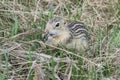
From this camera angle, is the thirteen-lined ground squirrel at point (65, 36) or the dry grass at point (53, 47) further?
the thirteen-lined ground squirrel at point (65, 36)

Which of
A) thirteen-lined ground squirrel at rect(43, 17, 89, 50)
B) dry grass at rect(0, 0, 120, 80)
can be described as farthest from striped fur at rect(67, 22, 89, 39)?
dry grass at rect(0, 0, 120, 80)

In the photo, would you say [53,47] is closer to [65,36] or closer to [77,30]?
[65,36]

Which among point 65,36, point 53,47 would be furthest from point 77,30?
point 53,47

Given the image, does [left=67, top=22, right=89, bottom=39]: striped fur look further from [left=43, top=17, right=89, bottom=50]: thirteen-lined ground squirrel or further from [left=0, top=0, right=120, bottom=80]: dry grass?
[left=0, top=0, right=120, bottom=80]: dry grass

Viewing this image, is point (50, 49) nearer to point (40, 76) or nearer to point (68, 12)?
point (40, 76)

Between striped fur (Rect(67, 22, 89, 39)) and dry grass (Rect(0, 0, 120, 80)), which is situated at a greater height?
striped fur (Rect(67, 22, 89, 39))

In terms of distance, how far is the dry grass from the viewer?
12.9 feet

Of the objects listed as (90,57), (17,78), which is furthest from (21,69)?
(90,57)

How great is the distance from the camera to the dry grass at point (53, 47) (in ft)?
12.9

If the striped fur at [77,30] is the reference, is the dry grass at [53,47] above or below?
below

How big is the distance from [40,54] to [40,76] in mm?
392

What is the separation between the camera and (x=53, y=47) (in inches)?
167

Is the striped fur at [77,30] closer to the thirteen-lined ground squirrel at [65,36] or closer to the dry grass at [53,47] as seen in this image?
the thirteen-lined ground squirrel at [65,36]

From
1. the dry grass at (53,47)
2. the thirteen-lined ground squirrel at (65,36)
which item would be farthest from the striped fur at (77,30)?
the dry grass at (53,47)
